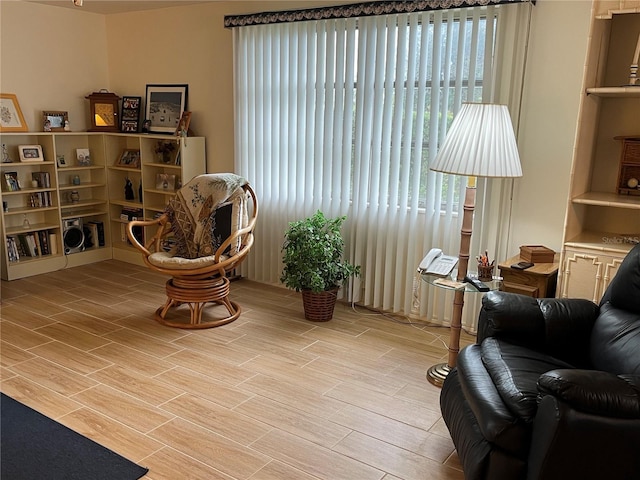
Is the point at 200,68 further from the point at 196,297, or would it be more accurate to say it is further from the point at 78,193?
the point at 196,297

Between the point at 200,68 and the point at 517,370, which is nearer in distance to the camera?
the point at 517,370

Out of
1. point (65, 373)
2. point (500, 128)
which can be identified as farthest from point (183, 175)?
point (500, 128)

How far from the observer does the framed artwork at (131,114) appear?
550 centimetres

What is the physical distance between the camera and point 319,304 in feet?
13.1

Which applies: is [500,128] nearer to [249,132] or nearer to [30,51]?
[249,132]

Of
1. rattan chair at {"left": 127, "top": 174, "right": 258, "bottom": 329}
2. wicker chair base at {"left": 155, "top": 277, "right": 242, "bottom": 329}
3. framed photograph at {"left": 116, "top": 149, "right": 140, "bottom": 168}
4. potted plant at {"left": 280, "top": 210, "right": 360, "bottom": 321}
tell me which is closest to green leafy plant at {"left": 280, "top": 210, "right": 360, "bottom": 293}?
potted plant at {"left": 280, "top": 210, "right": 360, "bottom": 321}

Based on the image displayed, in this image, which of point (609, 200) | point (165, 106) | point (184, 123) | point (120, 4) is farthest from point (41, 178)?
→ point (609, 200)

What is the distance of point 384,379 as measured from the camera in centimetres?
318

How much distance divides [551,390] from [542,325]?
0.76 m

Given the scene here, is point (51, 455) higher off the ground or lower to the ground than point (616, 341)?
lower

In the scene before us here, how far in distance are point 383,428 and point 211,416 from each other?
2.83 feet

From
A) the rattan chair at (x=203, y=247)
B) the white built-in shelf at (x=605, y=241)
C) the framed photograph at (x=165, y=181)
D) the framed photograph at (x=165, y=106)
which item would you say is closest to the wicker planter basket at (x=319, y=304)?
the rattan chair at (x=203, y=247)

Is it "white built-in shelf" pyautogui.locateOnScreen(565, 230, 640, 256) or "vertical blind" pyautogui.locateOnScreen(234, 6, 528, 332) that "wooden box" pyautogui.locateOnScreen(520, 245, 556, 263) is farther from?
"vertical blind" pyautogui.locateOnScreen(234, 6, 528, 332)

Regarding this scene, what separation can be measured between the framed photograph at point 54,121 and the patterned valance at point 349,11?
1.98 meters
